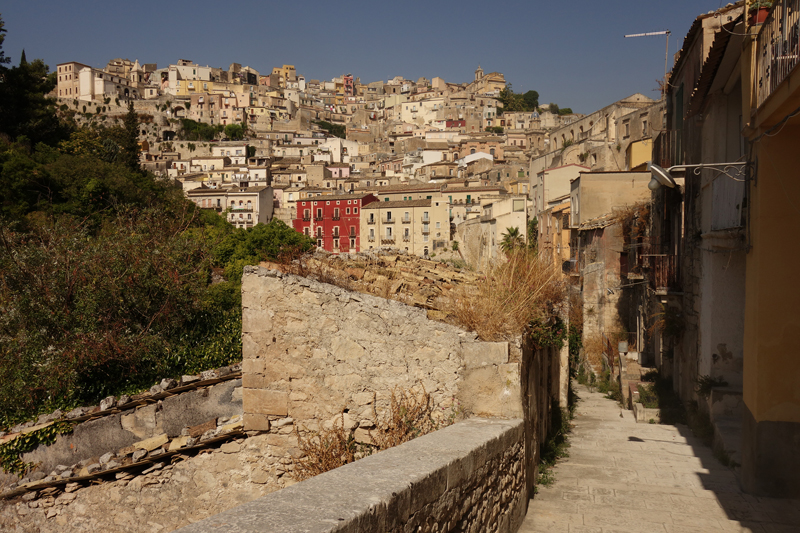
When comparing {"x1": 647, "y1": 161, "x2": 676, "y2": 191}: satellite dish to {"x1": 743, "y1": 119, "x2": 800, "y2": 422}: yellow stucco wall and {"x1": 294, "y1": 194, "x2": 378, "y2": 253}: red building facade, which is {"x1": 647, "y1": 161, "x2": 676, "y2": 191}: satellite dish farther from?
{"x1": 294, "y1": 194, "x2": 378, "y2": 253}: red building facade

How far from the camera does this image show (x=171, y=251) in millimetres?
18875

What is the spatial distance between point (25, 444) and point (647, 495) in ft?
32.7

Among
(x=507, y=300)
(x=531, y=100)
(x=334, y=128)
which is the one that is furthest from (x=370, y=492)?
(x=531, y=100)

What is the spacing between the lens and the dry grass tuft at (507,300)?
21.7 ft

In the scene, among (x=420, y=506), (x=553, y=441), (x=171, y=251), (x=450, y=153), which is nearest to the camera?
(x=420, y=506)

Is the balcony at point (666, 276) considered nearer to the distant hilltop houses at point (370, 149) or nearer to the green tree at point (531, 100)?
the distant hilltop houses at point (370, 149)

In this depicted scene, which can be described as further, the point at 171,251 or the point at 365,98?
the point at 365,98

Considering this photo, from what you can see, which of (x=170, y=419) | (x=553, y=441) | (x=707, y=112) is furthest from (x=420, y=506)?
(x=707, y=112)

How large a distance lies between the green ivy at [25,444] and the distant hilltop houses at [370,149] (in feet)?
25.3

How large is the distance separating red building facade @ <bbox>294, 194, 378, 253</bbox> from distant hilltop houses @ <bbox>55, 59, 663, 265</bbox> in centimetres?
15

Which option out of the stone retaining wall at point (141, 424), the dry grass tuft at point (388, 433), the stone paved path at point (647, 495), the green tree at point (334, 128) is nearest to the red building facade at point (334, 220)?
the stone retaining wall at point (141, 424)

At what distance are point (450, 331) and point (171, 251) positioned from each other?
1449 centimetres

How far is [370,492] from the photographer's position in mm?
3527

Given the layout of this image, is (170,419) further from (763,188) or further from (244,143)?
(244,143)
